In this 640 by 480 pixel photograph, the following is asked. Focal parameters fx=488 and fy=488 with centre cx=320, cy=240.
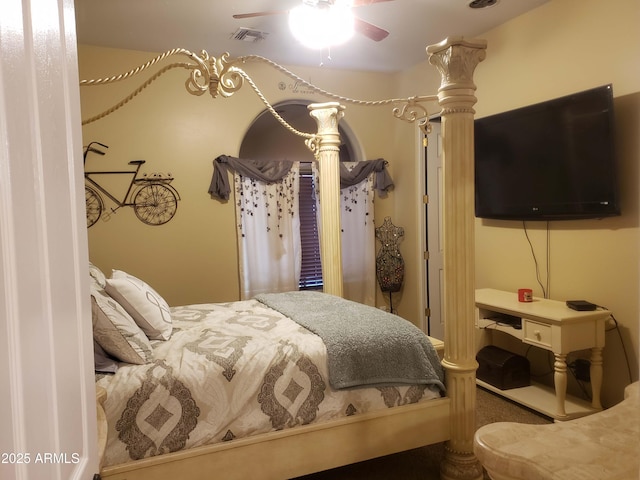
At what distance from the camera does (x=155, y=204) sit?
4.47 meters

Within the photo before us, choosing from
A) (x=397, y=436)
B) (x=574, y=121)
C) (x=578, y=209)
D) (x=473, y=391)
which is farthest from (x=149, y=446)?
(x=574, y=121)

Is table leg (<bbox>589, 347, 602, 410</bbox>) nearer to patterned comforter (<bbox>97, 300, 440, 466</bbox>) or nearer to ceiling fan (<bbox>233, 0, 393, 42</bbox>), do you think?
patterned comforter (<bbox>97, 300, 440, 466</bbox>)

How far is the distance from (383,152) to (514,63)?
1772mm

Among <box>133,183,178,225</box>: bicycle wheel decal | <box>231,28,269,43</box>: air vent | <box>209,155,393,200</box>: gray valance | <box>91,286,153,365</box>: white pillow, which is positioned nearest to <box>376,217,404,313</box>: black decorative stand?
<box>209,155,393,200</box>: gray valance

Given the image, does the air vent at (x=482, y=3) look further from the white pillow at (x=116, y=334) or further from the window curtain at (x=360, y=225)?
the white pillow at (x=116, y=334)

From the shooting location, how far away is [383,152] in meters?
5.38

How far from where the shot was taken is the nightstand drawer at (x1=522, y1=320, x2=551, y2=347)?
10.2ft

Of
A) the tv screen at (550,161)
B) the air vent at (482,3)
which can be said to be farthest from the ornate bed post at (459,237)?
the air vent at (482,3)

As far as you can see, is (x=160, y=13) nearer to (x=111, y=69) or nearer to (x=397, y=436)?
(x=111, y=69)

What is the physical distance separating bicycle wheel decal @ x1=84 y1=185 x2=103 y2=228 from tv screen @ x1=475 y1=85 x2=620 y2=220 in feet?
10.7

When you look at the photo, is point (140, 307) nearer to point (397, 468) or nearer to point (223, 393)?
point (223, 393)

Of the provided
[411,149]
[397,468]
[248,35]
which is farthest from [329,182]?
[397,468]

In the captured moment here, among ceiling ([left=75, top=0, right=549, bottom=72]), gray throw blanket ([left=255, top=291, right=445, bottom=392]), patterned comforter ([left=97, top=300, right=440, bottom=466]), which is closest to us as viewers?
patterned comforter ([left=97, top=300, right=440, bottom=466])

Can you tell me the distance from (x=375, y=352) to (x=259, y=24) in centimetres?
274
